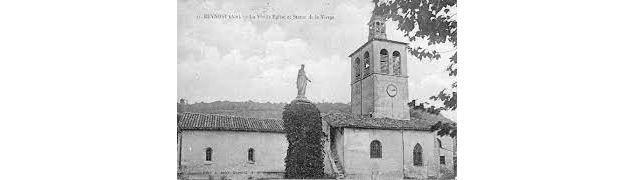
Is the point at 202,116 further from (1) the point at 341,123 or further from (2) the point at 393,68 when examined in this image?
(2) the point at 393,68

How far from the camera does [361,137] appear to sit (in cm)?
486

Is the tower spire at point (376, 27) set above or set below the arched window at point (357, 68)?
above

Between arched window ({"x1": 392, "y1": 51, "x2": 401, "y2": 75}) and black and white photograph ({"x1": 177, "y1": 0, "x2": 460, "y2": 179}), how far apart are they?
1cm

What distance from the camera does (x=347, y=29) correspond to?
466 cm

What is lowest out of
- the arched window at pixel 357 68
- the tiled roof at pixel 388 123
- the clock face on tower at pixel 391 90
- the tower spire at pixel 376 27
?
the tiled roof at pixel 388 123

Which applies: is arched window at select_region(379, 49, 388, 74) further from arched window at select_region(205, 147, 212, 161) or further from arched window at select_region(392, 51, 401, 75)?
arched window at select_region(205, 147, 212, 161)

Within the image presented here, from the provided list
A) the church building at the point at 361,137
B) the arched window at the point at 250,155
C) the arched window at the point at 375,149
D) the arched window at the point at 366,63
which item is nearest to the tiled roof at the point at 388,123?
the church building at the point at 361,137

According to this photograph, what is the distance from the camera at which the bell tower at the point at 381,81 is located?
15.6 ft

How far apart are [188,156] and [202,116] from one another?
29 centimetres

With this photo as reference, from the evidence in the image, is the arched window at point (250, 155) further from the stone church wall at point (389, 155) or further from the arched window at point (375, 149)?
the arched window at point (375, 149)

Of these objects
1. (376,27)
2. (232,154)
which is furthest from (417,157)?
(232,154)

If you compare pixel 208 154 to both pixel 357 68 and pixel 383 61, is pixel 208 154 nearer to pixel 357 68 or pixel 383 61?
pixel 357 68

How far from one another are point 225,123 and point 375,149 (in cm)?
111

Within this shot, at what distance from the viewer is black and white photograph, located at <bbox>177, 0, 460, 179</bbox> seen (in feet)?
14.8
